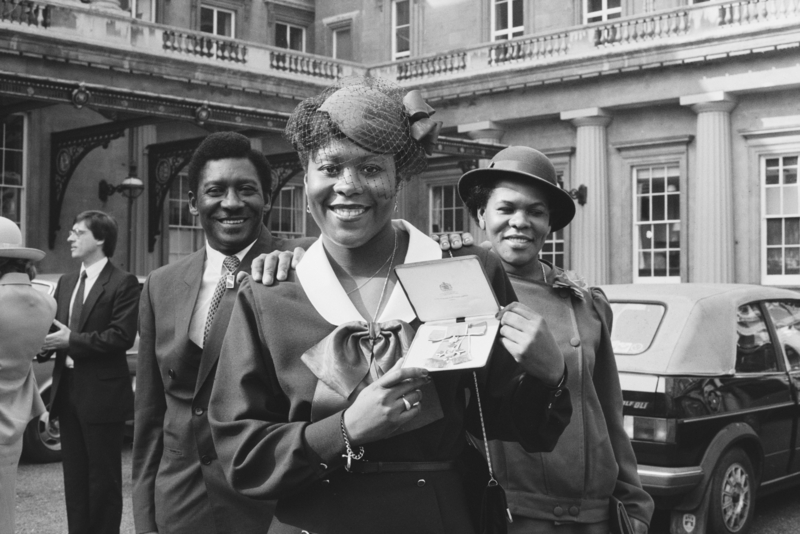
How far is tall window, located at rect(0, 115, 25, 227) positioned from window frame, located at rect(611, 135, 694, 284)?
1305 centimetres

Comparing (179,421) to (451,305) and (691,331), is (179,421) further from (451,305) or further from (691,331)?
(691,331)

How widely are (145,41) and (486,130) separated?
847 centimetres

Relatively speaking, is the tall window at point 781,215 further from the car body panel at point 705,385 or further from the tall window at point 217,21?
the tall window at point 217,21

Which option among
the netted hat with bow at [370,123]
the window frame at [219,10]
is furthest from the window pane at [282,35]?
the netted hat with bow at [370,123]

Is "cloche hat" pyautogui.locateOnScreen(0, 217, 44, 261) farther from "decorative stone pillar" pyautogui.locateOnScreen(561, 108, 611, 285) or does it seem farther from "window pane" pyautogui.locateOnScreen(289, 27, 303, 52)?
"window pane" pyautogui.locateOnScreen(289, 27, 303, 52)

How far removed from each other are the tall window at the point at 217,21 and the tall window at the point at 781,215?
48.3ft

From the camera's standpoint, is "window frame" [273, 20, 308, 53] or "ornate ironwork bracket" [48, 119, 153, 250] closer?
"ornate ironwork bracket" [48, 119, 153, 250]

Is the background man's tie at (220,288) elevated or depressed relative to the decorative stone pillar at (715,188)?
depressed

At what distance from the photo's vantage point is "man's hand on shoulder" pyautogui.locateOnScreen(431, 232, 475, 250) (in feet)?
7.51

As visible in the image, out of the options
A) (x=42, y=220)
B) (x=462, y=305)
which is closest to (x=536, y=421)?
(x=462, y=305)

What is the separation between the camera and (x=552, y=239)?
925 inches

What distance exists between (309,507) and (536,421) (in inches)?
21.6

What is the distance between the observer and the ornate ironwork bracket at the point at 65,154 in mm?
18547

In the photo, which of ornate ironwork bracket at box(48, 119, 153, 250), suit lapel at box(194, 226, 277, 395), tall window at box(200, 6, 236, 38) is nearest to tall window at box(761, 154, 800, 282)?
ornate ironwork bracket at box(48, 119, 153, 250)
